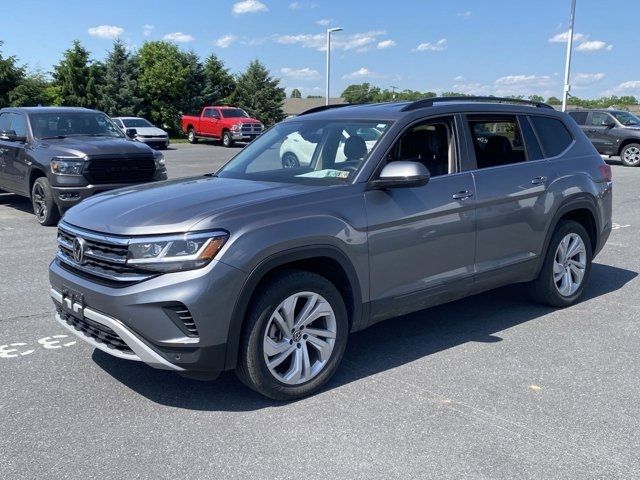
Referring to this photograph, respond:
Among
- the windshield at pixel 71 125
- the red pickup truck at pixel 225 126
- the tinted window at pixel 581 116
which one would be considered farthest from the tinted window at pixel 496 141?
the red pickup truck at pixel 225 126

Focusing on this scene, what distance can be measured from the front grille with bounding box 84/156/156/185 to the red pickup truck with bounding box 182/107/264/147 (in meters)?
22.4

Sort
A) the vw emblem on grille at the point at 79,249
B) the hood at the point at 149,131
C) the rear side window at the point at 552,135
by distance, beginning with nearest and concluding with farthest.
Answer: the vw emblem on grille at the point at 79,249 < the rear side window at the point at 552,135 < the hood at the point at 149,131

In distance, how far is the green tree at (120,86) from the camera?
134 feet

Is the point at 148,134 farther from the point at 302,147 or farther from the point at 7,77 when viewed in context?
the point at 302,147

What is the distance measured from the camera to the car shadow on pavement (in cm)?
398

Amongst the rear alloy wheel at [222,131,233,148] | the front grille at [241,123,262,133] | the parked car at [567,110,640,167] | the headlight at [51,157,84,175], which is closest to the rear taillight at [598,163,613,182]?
the headlight at [51,157,84,175]

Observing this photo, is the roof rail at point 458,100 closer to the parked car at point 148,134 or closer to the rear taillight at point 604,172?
the rear taillight at point 604,172

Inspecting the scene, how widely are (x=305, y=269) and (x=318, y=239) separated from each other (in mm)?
260

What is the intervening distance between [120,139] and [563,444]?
9.03m

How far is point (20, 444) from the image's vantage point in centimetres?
337

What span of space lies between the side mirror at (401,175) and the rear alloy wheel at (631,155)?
21006 mm

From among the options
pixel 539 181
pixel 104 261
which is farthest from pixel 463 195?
pixel 104 261

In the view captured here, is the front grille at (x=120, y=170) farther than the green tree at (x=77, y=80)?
No

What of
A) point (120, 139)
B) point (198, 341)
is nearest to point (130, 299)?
point (198, 341)
